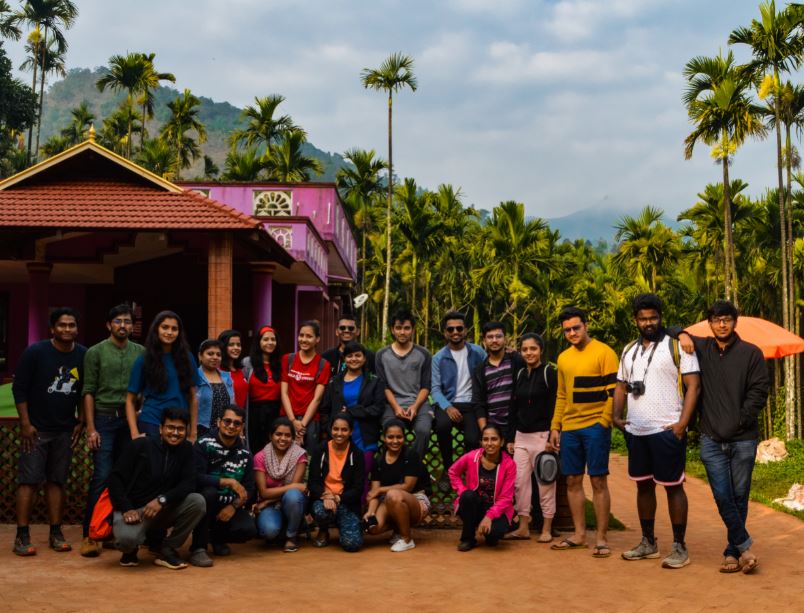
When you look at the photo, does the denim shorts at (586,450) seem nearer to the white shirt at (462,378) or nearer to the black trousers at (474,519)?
the black trousers at (474,519)

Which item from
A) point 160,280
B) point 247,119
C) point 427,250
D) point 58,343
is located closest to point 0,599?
point 58,343

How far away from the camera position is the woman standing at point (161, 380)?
6492mm

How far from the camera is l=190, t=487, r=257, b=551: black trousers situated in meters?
6.41

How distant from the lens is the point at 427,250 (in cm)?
4231

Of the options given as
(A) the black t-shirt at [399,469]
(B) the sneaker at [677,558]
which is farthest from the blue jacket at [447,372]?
(B) the sneaker at [677,558]

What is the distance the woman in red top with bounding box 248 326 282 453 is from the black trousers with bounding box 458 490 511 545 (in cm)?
189

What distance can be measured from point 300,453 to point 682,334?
3.22 metres

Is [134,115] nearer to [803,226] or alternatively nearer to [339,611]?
[803,226]

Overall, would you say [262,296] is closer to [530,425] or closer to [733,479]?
[530,425]

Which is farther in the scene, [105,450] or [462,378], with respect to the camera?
[462,378]

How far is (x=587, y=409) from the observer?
22.1 feet

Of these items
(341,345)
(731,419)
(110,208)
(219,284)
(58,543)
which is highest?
(110,208)

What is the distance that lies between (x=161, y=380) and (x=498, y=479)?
9.34ft

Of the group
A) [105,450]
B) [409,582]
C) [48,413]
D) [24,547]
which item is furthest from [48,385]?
[409,582]
